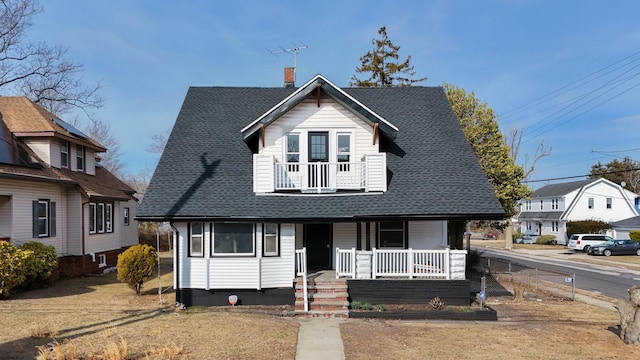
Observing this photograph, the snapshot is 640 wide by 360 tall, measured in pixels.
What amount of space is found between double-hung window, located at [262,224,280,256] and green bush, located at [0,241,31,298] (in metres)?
8.26

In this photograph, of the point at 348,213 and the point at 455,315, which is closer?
the point at 455,315

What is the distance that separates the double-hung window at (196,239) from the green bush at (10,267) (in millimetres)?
5876

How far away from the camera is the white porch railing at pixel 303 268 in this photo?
1270 centimetres

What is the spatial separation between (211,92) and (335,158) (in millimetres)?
7943

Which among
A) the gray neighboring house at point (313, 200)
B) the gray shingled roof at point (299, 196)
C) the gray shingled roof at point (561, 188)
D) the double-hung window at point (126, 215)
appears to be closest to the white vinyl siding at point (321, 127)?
the gray neighboring house at point (313, 200)

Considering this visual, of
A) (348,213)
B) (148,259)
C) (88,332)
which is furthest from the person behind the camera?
(148,259)

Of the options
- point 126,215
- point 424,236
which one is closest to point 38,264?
point 126,215

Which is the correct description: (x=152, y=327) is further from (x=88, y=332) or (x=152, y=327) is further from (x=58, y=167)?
(x=58, y=167)

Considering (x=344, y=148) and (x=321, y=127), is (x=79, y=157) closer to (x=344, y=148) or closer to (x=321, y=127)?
(x=321, y=127)

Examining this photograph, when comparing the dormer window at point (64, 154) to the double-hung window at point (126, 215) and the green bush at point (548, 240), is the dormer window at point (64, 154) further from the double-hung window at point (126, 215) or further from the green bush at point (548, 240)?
the green bush at point (548, 240)

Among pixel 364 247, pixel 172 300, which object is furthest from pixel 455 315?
pixel 172 300

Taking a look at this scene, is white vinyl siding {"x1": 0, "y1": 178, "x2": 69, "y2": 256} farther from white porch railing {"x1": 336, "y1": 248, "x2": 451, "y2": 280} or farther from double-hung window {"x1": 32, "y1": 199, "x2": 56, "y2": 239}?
white porch railing {"x1": 336, "y1": 248, "x2": 451, "y2": 280}

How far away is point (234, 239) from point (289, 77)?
10.1m

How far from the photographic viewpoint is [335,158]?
607 inches
